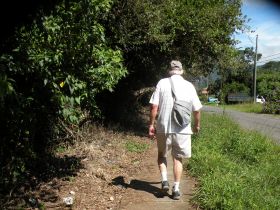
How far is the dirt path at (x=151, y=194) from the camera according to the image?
6211 millimetres

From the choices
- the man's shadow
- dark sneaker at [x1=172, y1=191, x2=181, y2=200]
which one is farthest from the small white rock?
dark sneaker at [x1=172, y1=191, x2=181, y2=200]

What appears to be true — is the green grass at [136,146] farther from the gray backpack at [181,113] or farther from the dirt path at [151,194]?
the gray backpack at [181,113]

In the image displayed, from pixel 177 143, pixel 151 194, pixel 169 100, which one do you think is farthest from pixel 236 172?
pixel 169 100

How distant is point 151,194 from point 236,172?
1.80 m

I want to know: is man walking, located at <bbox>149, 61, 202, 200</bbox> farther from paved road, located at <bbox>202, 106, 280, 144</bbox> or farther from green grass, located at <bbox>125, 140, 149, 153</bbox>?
paved road, located at <bbox>202, 106, 280, 144</bbox>

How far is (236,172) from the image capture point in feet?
25.6

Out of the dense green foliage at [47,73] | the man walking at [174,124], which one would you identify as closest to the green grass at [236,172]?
the man walking at [174,124]

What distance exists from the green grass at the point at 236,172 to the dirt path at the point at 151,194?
0.20 m

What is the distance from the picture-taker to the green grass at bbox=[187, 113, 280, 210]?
6050 mm

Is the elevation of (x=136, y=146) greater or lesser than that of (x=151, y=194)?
greater

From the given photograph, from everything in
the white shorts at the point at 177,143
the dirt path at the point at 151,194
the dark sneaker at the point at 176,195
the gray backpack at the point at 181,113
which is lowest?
the dirt path at the point at 151,194

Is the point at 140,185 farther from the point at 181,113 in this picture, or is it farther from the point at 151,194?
the point at 181,113

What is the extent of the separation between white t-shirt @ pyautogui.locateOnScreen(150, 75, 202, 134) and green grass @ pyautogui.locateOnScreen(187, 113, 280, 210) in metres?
0.95

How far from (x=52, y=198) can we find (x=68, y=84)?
62.4 inches
